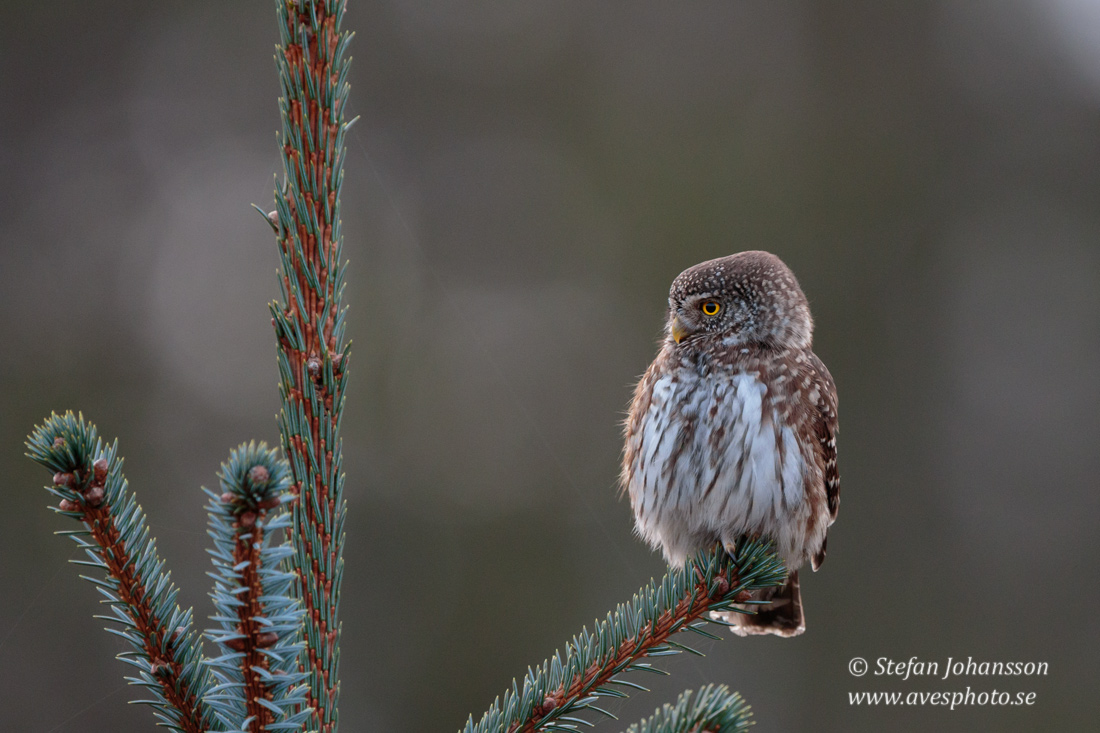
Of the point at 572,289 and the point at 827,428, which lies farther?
the point at 572,289

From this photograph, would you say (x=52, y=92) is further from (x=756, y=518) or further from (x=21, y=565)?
(x=756, y=518)

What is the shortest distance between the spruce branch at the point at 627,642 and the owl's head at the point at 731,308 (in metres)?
0.84

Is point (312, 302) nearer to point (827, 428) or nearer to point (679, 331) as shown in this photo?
point (679, 331)

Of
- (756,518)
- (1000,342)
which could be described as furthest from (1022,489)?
(756,518)

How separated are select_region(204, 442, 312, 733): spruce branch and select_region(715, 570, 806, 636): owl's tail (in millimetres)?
1880

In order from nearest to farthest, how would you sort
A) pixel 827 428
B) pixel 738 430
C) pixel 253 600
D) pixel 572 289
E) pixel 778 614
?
pixel 253 600 → pixel 738 430 → pixel 827 428 → pixel 778 614 → pixel 572 289

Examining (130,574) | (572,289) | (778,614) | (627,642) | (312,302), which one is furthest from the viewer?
(572,289)

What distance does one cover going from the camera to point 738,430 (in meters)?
2.34

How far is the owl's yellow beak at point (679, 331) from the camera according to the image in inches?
102

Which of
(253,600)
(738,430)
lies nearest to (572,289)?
(738,430)

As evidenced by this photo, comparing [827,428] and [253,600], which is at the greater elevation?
[827,428]

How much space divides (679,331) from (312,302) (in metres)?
1.54

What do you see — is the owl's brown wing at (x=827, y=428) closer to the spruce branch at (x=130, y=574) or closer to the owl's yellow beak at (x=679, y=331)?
the owl's yellow beak at (x=679, y=331)

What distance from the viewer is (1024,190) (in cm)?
712
